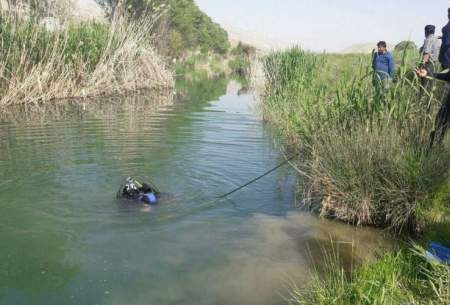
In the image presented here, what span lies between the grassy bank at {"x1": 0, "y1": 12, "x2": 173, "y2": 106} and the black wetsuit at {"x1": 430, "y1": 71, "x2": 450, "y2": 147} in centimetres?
1282

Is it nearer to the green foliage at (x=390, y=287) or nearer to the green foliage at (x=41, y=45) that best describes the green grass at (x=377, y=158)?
the green foliage at (x=390, y=287)

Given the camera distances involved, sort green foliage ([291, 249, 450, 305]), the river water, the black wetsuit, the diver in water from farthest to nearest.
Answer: the diver in water → the black wetsuit → the river water → green foliage ([291, 249, 450, 305])

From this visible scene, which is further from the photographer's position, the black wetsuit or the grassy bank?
the grassy bank

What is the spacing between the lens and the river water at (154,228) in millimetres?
4742

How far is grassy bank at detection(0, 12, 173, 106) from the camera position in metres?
15.8

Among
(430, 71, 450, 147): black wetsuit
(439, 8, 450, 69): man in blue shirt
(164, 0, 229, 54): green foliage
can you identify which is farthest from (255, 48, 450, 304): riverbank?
(164, 0, 229, 54): green foliage

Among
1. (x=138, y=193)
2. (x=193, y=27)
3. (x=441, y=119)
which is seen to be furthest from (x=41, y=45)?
(x=193, y=27)

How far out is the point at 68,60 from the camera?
1870 cm

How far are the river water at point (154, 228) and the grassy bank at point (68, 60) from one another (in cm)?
519

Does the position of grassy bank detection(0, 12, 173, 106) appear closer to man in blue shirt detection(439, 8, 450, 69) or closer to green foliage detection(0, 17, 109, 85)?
green foliage detection(0, 17, 109, 85)

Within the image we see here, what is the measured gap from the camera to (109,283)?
15.7 ft

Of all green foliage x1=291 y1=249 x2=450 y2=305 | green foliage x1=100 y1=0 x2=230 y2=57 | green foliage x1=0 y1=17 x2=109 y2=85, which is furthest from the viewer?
green foliage x1=100 y1=0 x2=230 y2=57

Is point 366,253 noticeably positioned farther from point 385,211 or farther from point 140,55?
point 140,55

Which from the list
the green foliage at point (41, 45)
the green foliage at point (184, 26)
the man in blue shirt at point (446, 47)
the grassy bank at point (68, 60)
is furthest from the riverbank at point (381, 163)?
the green foliage at point (184, 26)
